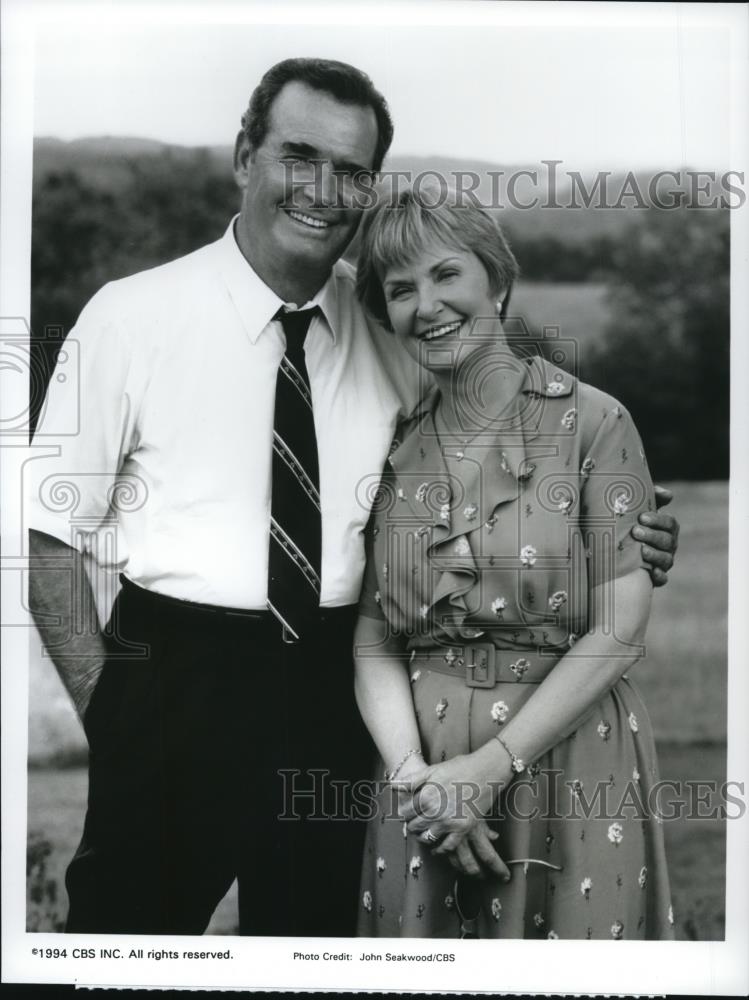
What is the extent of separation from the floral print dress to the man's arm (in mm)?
822

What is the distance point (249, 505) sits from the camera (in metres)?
3.32

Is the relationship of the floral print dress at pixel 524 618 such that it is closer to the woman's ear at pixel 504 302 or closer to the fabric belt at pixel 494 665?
the fabric belt at pixel 494 665

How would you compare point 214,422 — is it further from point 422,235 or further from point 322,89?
point 322,89

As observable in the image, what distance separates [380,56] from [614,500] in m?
1.46

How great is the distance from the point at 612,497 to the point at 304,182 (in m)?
1.23

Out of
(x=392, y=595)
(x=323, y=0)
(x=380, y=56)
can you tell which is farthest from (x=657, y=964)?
(x=323, y=0)

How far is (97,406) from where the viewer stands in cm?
335

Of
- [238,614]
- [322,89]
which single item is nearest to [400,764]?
[238,614]

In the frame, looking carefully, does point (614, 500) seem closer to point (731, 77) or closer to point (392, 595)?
point (392, 595)

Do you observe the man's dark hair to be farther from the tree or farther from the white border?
the tree
